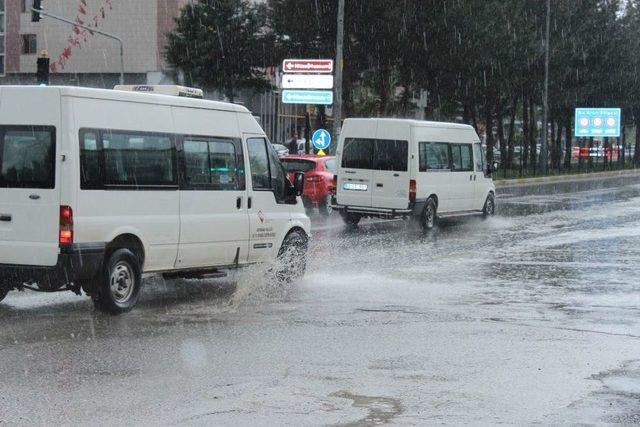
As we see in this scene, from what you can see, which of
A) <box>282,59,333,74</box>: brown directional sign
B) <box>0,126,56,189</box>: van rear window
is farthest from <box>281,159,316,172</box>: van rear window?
<box>0,126,56,189</box>: van rear window

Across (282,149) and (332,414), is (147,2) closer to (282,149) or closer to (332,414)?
(282,149)

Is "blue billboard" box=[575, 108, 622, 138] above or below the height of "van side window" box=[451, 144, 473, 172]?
above

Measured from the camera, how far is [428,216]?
A: 24031 mm

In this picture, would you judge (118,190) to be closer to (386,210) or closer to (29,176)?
(29,176)

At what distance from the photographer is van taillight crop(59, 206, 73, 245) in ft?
34.6

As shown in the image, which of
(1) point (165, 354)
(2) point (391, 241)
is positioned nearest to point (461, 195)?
(2) point (391, 241)

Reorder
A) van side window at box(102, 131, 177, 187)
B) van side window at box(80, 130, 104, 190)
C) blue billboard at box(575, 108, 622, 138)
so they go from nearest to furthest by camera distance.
Result: van side window at box(80, 130, 104, 190)
van side window at box(102, 131, 177, 187)
blue billboard at box(575, 108, 622, 138)

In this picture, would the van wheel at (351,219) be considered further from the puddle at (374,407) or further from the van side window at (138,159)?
the puddle at (374,407)

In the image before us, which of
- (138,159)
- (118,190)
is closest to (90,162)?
(118,190)

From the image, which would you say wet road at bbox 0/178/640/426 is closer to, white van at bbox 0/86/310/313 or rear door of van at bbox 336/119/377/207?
white van at bbox 0/86/310/313

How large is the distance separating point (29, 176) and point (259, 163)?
11.4 ft

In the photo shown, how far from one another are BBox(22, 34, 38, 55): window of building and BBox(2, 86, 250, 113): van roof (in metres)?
58.3

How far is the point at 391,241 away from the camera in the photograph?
20922mm

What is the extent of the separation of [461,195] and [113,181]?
15.6m
